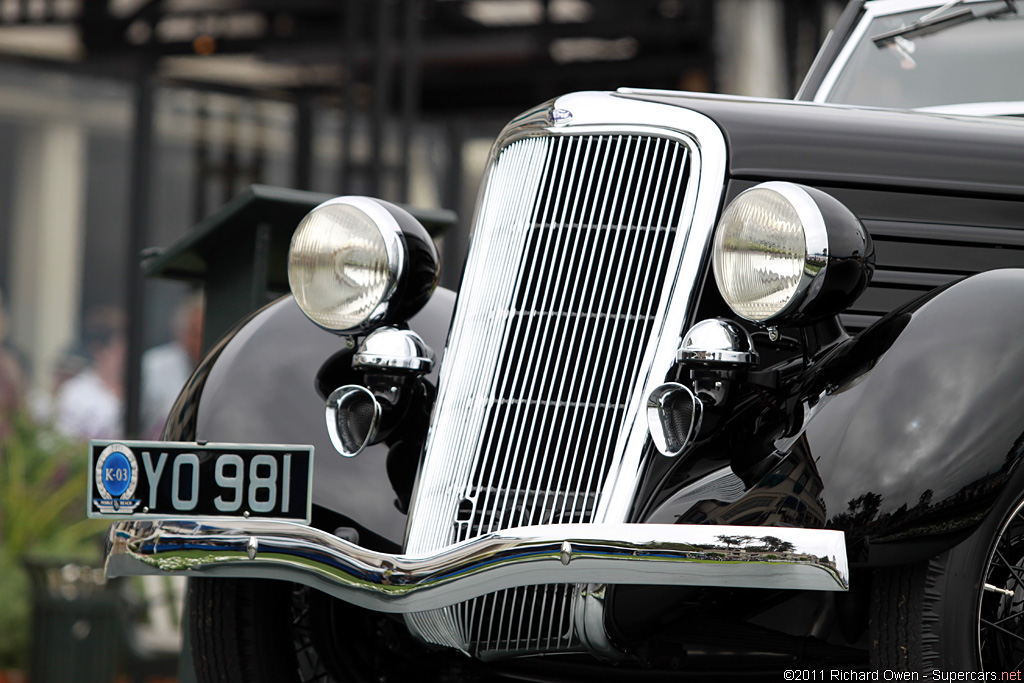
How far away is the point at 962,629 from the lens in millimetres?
2158

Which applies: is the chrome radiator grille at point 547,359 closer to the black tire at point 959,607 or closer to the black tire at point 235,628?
the black tire at point 235,628

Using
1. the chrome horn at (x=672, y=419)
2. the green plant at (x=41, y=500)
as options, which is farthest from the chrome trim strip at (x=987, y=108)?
the green plant at (x=41, y=500)

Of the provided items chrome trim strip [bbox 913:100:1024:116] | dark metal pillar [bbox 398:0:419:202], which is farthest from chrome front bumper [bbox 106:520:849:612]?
dark metal pillar [bbox 398:0:419:202]

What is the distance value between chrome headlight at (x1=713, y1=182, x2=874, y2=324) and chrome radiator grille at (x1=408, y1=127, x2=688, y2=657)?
0.82ft

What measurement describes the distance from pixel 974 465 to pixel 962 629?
10.3 inches

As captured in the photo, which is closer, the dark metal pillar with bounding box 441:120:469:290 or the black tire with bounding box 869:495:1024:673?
the black tire with bounding box 869:495:1024:673

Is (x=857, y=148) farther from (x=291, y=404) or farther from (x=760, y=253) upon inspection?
(x=291, y=404)

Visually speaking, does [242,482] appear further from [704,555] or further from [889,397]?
[889,397]

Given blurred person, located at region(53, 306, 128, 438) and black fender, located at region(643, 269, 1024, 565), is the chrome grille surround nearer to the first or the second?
black fender, located at region(643, 269, 1024, 565)

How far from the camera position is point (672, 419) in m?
2.55

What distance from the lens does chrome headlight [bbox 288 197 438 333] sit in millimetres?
2844

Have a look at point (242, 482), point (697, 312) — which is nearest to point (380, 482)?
point (242, 482)

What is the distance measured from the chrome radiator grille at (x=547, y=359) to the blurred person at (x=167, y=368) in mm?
5378

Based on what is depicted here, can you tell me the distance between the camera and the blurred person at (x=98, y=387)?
8.13 m
